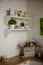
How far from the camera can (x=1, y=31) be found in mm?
3127

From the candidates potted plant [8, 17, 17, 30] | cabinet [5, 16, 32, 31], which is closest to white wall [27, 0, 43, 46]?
cabinet [5, 16, 32, 31]

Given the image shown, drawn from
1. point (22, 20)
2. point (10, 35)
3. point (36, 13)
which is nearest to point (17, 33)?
point (10, 35)

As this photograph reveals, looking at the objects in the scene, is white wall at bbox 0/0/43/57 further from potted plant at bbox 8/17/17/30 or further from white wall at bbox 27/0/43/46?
potted plant at bbox 8/17/17/30

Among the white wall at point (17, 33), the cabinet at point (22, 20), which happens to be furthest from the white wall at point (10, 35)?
the cabinet at point (22, 20)

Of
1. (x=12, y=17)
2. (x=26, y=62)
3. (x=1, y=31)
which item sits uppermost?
(x=12, y=17)

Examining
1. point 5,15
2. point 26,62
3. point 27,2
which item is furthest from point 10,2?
point 26,62

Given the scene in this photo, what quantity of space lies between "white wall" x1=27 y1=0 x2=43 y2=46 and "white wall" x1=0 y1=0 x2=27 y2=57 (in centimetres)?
17

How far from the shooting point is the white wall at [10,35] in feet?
10.3

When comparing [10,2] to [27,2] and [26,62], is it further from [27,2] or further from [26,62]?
[26,62]

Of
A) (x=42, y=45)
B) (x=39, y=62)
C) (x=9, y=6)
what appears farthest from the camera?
(x=42, y=45)

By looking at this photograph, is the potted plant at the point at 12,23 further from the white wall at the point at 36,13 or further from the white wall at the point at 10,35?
Result: the white wall at the point at 36,13

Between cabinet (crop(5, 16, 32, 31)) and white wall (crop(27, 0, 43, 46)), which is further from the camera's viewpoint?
white wall (crop(27, 0, 43, 46))

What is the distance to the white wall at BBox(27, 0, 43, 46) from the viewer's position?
359 cm

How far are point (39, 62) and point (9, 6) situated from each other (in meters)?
1.51
